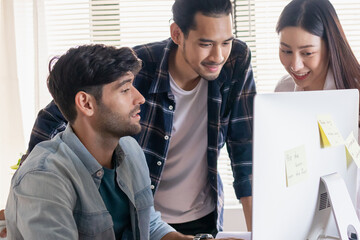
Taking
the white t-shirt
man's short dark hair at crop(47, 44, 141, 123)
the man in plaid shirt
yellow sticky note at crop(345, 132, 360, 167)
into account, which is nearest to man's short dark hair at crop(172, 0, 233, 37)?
the man in plaid shirt

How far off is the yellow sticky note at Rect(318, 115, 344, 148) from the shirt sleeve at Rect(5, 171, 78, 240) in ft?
2.21

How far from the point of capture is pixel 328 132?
1146 mm

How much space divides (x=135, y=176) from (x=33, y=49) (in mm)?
2188

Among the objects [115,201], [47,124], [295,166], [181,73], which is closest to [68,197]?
[115,201]

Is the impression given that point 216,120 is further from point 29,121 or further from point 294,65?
point 29,121

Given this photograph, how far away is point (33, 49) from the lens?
11.5 ft

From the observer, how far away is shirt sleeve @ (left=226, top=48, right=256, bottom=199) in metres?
1.87

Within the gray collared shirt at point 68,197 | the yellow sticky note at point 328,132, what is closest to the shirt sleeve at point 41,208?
the gray collared shirt at point 68,197

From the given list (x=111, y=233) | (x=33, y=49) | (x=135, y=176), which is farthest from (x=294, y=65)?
(x=33, y=49)

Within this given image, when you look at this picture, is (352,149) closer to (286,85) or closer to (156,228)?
(156,228)

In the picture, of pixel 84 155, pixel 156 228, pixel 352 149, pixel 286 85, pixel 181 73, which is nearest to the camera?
pixel 352 149

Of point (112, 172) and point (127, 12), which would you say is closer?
point (112, 172)

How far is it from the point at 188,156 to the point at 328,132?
0.81 m

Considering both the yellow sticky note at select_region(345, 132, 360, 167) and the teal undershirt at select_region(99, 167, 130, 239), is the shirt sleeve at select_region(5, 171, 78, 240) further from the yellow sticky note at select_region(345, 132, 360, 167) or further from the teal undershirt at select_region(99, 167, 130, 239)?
the yellow sticky note at select_region(345, 132, 360, 167)
